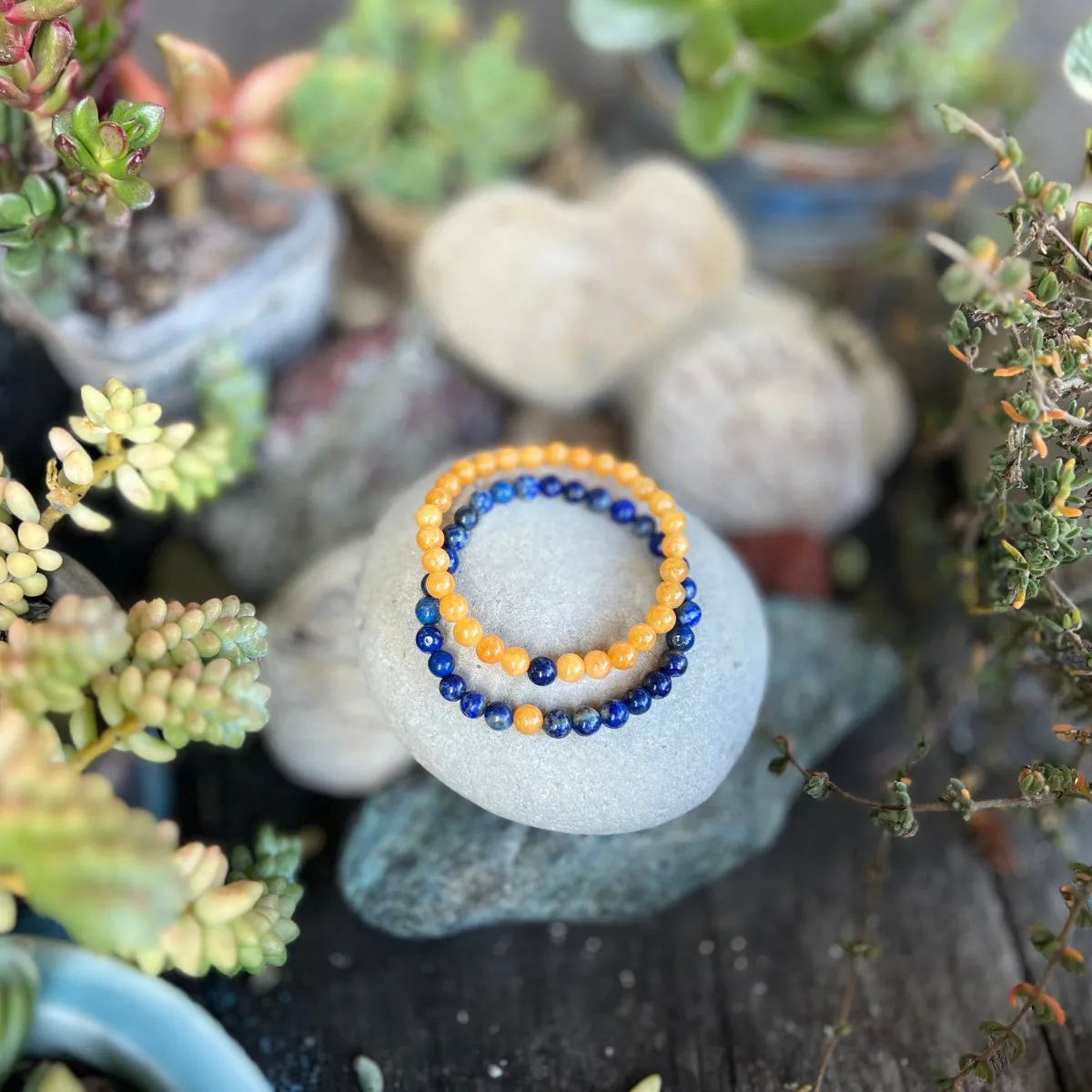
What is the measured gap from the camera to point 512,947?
95cm

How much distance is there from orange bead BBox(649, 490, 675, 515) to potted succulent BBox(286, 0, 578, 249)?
21.1 inches

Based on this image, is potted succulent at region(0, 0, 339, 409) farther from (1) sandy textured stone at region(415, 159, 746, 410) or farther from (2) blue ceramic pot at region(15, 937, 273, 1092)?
(2) blue ceramic pot at region(15, 937, 273, 1092)

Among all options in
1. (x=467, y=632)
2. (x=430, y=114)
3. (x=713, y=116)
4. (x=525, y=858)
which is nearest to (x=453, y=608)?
(x=467, y=632)

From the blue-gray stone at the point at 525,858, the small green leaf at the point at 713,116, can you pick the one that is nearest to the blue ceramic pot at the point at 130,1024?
the blue-gray stone at the point at 525,858

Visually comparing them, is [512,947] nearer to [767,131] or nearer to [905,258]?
[905,258]

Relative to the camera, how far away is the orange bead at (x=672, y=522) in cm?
84

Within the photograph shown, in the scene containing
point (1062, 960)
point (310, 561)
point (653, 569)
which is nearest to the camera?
point (1062, 960)

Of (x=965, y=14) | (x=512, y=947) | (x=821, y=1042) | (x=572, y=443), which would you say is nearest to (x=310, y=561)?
(x=572, y=443)

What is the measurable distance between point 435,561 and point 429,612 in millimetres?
39

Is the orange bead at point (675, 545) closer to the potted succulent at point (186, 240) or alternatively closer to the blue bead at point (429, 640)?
the blue bead at point (429, 640)

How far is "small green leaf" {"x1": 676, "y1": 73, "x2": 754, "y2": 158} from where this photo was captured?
112 cm

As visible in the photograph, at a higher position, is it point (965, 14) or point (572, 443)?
point (965, 14)

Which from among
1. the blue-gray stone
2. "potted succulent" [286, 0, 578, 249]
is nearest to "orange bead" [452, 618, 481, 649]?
the blue-gray stone

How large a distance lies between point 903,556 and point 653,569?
0.53 m
